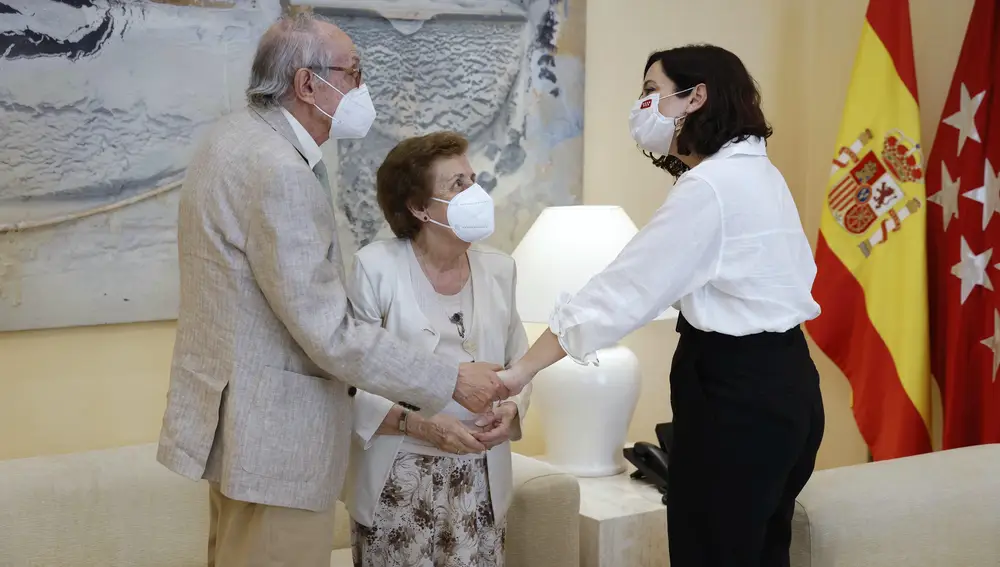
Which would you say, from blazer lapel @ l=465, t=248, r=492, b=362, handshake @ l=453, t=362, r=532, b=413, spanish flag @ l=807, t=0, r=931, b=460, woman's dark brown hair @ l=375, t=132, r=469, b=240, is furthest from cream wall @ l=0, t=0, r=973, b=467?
handshake @ l=453, t=362, r=532, b=413

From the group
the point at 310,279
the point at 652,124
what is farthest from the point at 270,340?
the point at 652,124

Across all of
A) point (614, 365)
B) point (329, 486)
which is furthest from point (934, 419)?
point (329, 486)

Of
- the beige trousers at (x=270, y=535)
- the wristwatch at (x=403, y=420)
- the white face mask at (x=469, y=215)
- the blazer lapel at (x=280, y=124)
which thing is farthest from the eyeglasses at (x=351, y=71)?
the beige trousers at (x=270, y=535)

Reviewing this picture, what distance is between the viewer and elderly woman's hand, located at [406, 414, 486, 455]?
212 cm

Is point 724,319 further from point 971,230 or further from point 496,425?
point 971,230

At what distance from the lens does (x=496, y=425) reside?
2.23 meters

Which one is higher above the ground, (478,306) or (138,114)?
(138,114)

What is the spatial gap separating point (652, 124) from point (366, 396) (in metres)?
0.82

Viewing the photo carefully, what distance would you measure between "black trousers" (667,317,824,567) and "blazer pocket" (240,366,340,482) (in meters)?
0.67

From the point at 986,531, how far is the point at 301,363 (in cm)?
171

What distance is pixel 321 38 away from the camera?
192 cm

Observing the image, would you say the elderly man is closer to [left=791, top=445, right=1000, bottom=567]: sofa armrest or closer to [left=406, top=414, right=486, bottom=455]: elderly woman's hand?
[left=406, top=414, right=486, bottom=455]: elderly woman's hand

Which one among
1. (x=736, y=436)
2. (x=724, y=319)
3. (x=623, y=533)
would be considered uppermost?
(x=724, y=319)

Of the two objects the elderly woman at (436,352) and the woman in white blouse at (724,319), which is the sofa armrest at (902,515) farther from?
the elderly woman at (436,352)
